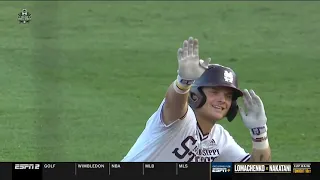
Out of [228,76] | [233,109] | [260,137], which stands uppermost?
[228,76]

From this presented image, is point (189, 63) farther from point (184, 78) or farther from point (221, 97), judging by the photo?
point (221, 97)

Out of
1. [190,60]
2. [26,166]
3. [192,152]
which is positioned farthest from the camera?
[192,152]

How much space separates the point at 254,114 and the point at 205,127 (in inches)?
7.5

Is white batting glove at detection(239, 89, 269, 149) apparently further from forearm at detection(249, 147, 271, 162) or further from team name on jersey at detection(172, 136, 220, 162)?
team name on jersey at detection(172, 136, 220, 162)

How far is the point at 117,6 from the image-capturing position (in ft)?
10.6

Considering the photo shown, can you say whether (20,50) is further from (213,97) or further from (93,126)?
(213,97)

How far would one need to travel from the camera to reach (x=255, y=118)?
2287 mm

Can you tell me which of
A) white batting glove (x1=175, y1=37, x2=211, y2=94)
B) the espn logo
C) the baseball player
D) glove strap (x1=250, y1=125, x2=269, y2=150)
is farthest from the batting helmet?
the espn logo

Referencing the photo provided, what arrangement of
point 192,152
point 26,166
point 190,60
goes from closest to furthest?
1. point 190,60
2. point 26,166
3. point 192,152

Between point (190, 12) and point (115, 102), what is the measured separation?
28.8 inches

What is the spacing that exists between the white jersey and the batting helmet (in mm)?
84

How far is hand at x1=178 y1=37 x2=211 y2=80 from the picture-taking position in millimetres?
1991

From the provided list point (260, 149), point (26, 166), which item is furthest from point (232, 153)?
point (26, 166)

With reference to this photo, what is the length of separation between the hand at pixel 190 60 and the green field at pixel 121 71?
1.76ft
